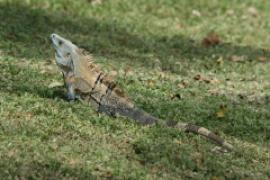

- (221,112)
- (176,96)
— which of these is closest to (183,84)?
(176,96)

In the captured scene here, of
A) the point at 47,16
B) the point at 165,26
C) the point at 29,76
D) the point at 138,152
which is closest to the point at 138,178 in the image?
the point at 138,152

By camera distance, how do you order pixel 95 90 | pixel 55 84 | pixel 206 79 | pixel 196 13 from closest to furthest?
pixel 95 90, pixel 55 84, pixel 206 79, pixel 196 13

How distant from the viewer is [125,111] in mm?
7395

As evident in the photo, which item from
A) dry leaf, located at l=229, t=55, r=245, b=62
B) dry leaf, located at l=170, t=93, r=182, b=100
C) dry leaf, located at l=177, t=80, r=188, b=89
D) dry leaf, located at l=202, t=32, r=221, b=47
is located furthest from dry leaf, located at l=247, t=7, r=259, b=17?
dry leaf, located at l=170, t=93, r=182, b=100

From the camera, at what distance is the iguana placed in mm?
7348

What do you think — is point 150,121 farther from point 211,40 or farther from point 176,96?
point 211,40

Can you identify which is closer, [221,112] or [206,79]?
[221,112]

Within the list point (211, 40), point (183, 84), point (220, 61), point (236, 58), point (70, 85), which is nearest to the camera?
point (70, 85)

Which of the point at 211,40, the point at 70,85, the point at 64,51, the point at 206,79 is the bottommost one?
the point at 206,79

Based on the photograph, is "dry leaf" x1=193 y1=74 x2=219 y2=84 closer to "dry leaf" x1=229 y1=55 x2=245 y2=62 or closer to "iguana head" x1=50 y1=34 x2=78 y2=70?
"dry leaf" x1=229 y1=55 x2=245 y2=62

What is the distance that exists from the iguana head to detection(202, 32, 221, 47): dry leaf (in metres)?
5.54

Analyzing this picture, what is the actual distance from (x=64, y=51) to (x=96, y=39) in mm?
4072

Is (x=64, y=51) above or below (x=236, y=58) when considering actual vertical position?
above

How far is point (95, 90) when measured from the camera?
7.51 m
